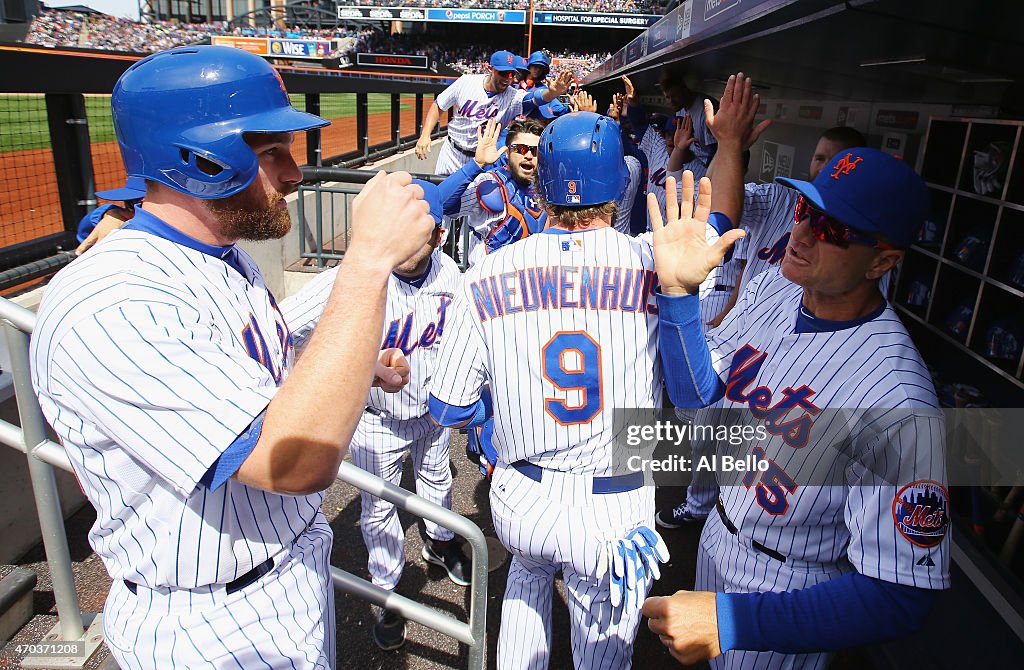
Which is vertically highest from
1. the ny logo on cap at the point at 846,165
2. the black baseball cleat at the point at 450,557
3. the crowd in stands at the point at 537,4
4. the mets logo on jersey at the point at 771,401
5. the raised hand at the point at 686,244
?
the crowd in stands at the point at 537,4

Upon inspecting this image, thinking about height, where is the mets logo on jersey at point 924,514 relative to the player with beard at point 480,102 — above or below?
below

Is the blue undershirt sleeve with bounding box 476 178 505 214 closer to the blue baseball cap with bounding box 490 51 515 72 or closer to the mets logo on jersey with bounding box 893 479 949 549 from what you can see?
the blue baseball cap with bounding box 490 51 515 72

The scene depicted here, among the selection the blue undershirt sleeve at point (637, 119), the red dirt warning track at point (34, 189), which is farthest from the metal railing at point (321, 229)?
the blue undershirt sleeve at point (637, 119)

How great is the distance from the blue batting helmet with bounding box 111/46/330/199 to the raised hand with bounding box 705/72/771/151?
1.36 m

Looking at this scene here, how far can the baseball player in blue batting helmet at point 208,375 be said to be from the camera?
114 cm

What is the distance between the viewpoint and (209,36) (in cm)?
3644

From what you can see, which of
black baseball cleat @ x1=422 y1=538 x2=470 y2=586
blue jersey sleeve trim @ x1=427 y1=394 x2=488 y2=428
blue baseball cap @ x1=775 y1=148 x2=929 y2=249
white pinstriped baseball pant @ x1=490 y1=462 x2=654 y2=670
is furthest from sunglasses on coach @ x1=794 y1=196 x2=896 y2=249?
black baseball cleat @ x1=422 y1=538 x2=470 y2=586

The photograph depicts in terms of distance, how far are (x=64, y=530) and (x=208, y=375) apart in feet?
4.85

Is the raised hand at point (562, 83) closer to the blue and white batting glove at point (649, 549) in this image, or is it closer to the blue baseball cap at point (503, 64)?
the blue baseball cap at point (503, 64)

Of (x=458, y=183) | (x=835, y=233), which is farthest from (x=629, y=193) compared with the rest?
A: (x=835, y=233)

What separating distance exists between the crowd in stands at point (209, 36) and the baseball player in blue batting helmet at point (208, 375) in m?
31.3

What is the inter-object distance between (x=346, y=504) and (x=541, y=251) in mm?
2177

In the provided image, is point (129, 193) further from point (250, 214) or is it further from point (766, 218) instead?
point (766, 218)

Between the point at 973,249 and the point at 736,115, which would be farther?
the point at 973,249
